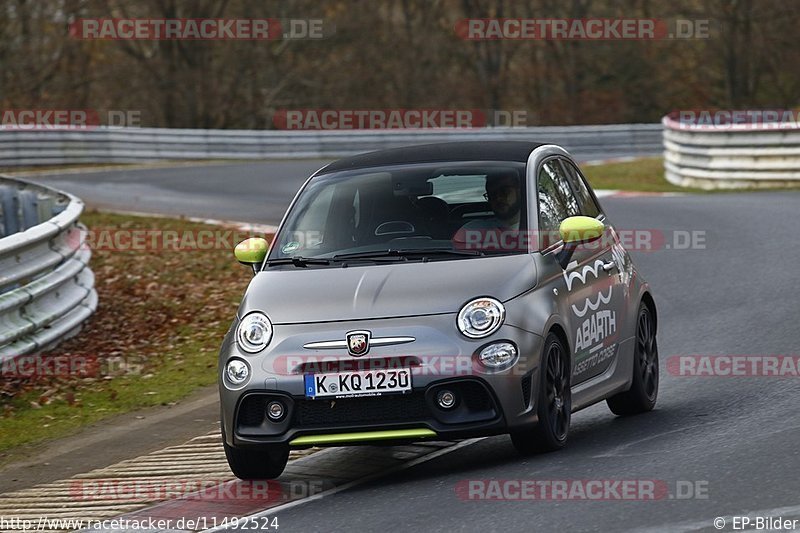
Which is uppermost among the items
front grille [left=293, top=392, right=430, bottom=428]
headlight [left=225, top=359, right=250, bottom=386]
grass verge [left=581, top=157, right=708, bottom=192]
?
headlight [left=225, top=359, right=250, bottom=386]

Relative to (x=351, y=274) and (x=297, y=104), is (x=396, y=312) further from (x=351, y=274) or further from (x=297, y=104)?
(x=297, y=104)

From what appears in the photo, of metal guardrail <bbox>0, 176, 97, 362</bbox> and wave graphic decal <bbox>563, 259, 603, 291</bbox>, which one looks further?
metal guardrail <bbox>0, 176, 97, 362</bbox>

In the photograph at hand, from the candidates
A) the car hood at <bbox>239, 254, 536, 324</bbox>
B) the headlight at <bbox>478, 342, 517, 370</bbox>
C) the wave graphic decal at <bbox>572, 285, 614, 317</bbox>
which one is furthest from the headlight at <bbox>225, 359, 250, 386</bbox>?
the wave graphic decal at <bbox>572, 285, 614, 317</bbox>

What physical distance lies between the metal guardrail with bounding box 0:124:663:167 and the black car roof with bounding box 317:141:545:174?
27004 mm

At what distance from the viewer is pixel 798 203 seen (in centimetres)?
2147

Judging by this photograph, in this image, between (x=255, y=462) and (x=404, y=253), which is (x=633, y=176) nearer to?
(x=404, y=253)

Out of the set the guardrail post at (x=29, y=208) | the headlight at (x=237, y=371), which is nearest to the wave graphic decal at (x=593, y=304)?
the headlight at (x=237, y=371)

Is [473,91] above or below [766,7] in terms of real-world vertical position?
below

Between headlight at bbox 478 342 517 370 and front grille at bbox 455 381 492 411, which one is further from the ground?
headlight at bbox 478 342 517 370

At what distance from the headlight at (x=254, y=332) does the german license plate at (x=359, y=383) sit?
0.33 metres

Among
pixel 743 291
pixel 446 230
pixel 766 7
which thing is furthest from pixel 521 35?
pixel 446 230

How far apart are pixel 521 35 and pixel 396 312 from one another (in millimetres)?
47189

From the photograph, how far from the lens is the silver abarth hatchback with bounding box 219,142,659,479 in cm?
750

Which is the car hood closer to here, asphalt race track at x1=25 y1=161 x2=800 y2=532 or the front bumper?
the front bumper
